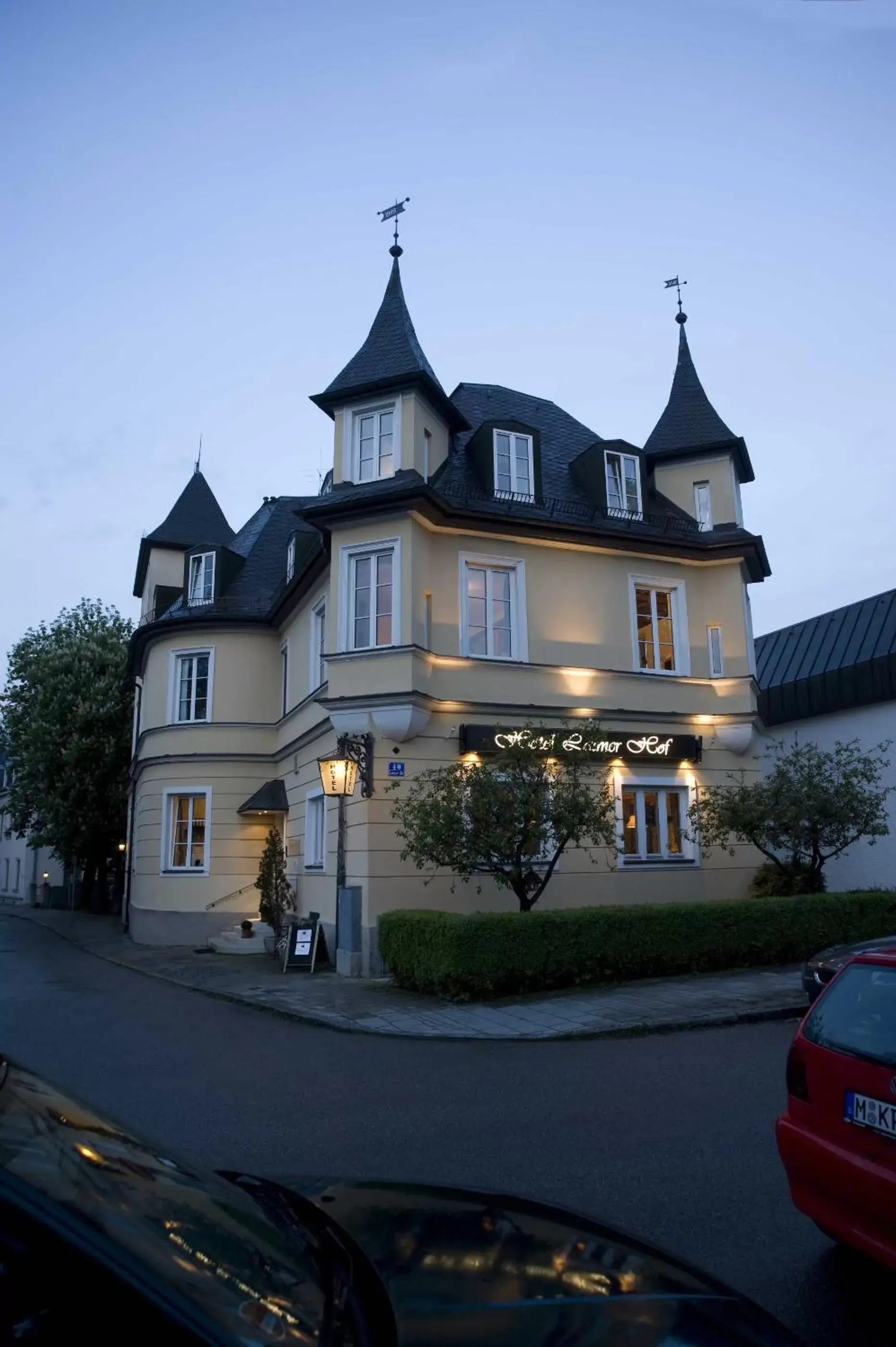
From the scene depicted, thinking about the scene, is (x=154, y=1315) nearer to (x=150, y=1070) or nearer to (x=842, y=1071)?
(x=842, y=1071)

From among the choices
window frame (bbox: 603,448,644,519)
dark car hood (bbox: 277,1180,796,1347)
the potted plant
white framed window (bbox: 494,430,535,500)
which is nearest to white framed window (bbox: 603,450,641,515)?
window frame (bbox: 603,448,644,519)

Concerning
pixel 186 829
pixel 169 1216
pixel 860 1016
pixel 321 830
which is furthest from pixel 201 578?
pixel 169 1216

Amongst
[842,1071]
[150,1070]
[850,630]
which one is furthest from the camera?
[850,630]

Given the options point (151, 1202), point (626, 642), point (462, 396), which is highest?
point (462, 396)

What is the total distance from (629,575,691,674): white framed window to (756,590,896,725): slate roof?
227 inches

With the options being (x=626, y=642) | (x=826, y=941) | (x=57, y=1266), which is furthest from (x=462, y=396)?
(x=57, y=1266)

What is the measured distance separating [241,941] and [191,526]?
1467cm

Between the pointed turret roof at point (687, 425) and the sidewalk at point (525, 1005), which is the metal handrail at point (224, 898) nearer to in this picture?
the sidewalk at point (525, 1005)

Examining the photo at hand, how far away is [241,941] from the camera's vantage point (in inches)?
805

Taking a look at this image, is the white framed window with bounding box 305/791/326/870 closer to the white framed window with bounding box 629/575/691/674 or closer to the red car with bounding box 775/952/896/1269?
the white framed window with bounding box 629/575/691/674

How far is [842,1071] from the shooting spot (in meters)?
4.25

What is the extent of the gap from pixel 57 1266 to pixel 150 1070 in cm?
804

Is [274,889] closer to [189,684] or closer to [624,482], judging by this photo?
[189,684]

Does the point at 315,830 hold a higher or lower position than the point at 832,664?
lower
